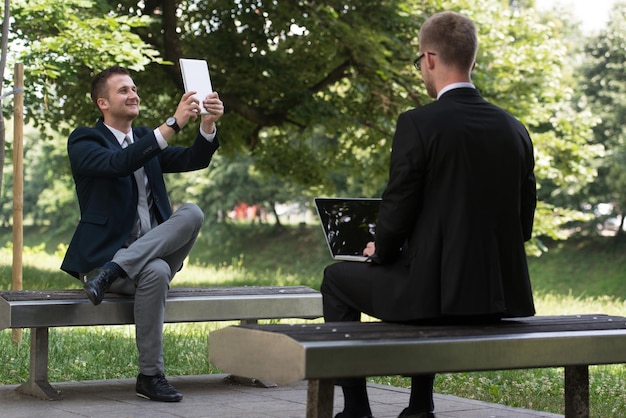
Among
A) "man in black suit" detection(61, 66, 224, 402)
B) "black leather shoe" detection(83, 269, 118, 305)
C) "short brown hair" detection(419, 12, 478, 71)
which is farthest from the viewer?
"man in black suit" detection(61, 66, 224, 402)

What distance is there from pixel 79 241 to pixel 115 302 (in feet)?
1.33

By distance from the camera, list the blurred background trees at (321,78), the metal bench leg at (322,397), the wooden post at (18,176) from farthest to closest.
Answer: the blurred background trees at (321,78)
the wooden post at (18,176)
the metal bench leg at (322,397)

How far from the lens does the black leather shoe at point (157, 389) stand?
227 inches

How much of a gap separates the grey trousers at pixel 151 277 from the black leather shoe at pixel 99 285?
3.5 inches

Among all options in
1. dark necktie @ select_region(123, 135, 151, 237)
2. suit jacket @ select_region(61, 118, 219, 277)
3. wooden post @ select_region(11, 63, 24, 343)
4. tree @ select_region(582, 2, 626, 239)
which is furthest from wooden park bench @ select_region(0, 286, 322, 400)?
tree @ select_region(582, 2, 626, 239)

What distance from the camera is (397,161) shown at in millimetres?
4039

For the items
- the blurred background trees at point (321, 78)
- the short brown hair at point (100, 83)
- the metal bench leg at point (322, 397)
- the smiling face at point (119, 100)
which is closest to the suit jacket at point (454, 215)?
the metal bench leg at point (322, 397)

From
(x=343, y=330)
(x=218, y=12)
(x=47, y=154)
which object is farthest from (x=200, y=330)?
(x=47, y=154)

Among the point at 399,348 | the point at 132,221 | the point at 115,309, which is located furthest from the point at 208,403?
the point at 399,348

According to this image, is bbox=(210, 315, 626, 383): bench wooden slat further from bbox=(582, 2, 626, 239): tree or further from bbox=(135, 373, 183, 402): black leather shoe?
bbox=(582, 2, 626, 239): tree

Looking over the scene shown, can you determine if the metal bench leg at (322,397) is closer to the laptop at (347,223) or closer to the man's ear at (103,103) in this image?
the laptop at (347,223)

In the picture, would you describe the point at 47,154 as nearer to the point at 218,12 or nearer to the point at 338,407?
the point at 218,12

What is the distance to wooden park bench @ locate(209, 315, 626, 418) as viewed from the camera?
362 centimetres

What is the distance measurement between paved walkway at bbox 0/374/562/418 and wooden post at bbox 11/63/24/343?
4.82 feet
